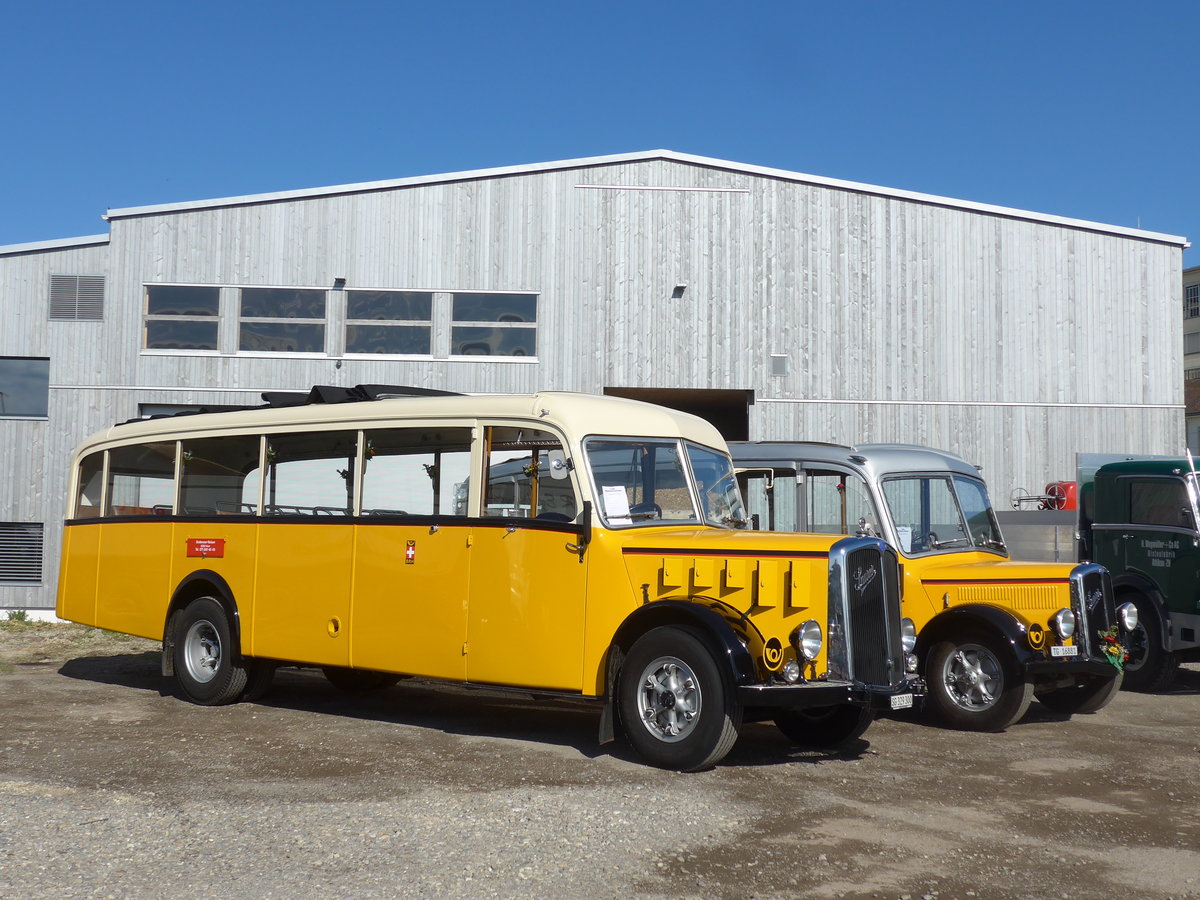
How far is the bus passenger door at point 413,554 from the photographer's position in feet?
29.9

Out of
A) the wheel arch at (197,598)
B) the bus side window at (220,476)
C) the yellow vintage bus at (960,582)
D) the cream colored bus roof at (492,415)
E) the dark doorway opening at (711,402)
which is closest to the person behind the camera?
the cream colored bus roof at (492,415)

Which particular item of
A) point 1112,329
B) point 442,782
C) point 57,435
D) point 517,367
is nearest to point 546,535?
point 442,782

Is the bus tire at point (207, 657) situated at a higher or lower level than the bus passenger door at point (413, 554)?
lower

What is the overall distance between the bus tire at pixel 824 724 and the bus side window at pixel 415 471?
2.83 meters

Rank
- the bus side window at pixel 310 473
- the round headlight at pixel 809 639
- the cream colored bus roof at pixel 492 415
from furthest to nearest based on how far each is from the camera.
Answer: the bus side window at pixel 310 473 → the cream colored bus roof at pixel 492 415 → the round headlight at pixel 809 639

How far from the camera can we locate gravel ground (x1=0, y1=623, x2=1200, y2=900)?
5375 millimetres

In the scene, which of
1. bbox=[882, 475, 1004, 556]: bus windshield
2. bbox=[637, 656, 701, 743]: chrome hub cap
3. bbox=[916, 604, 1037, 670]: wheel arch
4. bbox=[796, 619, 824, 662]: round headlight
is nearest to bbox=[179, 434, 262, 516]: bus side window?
bbox=[637, 656, 701, 743]: chrome hub cap

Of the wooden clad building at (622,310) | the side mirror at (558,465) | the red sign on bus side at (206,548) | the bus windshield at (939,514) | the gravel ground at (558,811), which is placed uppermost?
the wooden clad building at (622,310)

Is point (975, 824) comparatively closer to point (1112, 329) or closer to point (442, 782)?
point (442, 782)

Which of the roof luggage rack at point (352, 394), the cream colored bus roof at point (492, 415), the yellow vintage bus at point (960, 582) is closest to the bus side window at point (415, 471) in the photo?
the cream colored bus roof at point (492, 415)

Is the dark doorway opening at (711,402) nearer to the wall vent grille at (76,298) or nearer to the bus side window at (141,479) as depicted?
the wall vent grille at (76,298)

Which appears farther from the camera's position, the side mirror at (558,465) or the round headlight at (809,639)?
the side mirror at (558,465)

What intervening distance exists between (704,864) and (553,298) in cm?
1714

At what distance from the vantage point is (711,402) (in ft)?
81.3
